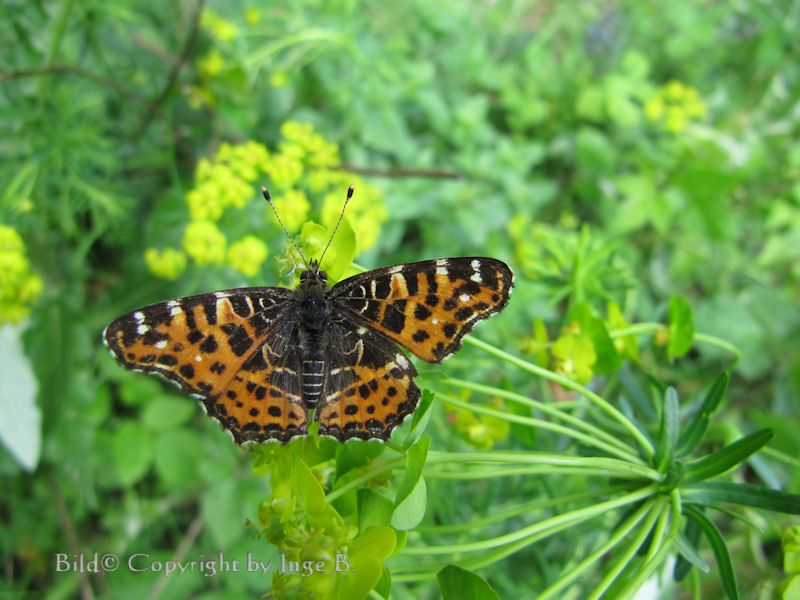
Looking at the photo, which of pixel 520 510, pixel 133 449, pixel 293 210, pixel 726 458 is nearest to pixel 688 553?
pixel 726 458

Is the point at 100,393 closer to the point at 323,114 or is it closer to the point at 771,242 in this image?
the point at 323,114

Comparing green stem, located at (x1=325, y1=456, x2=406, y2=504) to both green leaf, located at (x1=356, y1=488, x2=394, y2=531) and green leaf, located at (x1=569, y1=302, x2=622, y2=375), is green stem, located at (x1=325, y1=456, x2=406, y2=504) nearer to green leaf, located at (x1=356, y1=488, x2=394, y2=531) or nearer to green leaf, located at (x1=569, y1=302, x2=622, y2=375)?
green leaf, located at (x1=356, y1=488, x2=394, y2=531)

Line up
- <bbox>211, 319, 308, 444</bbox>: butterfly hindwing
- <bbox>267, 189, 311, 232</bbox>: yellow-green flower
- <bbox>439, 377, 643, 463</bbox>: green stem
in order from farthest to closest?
<bbox>267, 189, 311, 232</bbox>: yellow-green flower, <bbox>211, 319, 308, 444</bbox>: butterfly hindwing, <bbox>439, 377, 643, 463</bbox>: green stem

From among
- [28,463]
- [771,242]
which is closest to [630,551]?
[28,463]

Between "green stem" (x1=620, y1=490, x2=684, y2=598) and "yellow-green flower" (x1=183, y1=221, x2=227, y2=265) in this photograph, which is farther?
"yellow-green flower" (x1=183, y1=221, x2=227, y2=265)

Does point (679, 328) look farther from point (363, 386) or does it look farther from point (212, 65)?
point (212, 65)

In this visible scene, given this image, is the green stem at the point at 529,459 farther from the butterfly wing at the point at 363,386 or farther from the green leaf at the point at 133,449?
the green leaf at the point at 133,449

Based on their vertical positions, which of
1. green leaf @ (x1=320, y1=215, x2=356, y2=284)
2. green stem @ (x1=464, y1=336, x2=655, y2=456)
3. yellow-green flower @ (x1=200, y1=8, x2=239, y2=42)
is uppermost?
yellow-green flower @ (x1=200, y1=8, x2=239, y2=42)

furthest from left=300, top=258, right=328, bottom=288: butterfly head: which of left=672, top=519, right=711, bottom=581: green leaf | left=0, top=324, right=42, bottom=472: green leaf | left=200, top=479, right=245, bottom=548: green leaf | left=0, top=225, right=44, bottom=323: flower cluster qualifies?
left=0, top=324, right=42, bottom=472: green leaf
